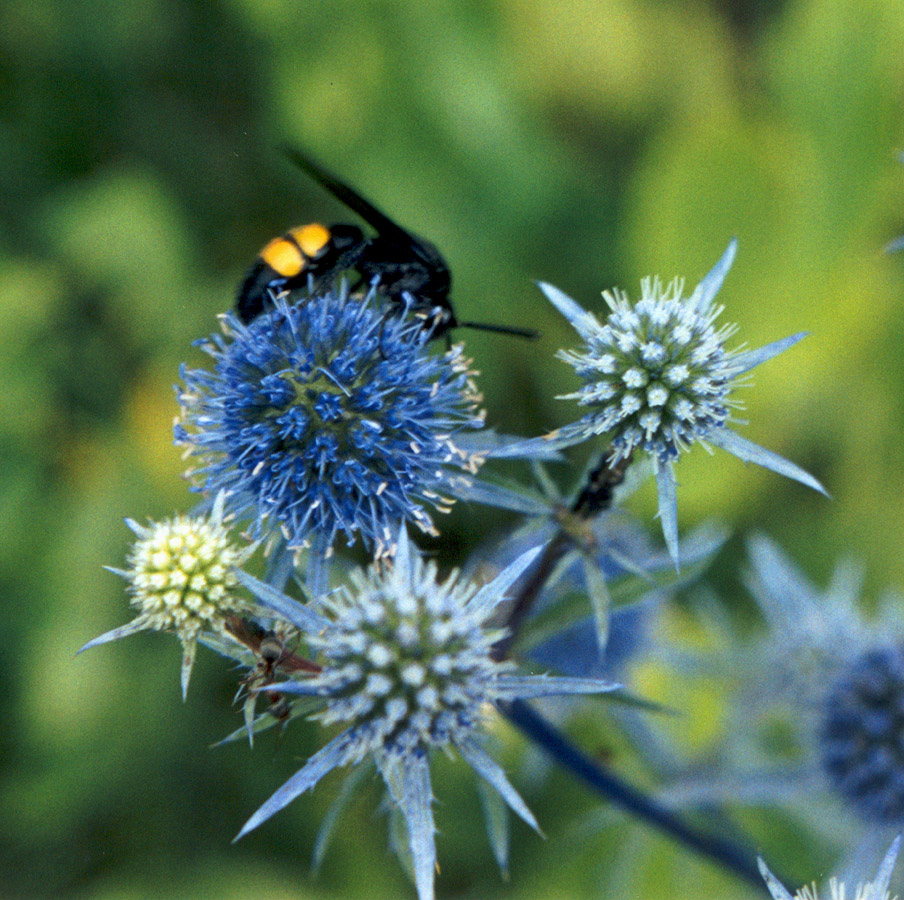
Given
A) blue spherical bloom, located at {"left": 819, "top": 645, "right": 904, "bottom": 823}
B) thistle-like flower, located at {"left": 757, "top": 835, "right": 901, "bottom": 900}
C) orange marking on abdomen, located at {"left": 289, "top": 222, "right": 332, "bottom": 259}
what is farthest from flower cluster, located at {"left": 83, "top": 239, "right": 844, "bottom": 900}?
blue spherical bloom, located at {"left": 819, "top": 645, "right": 904, "bottom": 823}

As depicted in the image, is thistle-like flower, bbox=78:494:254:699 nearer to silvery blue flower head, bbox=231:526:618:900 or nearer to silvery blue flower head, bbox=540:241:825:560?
silvery blue flower head, bbox=231:526:618:900

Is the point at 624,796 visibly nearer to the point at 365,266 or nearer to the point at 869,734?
the point at 869,734

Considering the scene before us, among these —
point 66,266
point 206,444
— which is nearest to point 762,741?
point 206,444

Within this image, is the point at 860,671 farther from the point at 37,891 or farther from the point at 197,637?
Answer: the point at 37,891

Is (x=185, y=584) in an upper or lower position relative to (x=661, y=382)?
lower

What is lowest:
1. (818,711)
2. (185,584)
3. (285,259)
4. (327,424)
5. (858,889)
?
(858,889)

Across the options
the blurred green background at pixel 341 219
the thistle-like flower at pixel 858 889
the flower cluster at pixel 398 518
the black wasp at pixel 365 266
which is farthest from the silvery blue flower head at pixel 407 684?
the blurred green background at pixel 341 219

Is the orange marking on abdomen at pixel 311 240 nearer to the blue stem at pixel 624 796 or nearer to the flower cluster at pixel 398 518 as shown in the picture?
the flower cluster at pixel 398 518

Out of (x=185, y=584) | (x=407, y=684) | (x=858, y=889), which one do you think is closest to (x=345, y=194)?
(x=185, y=584)
